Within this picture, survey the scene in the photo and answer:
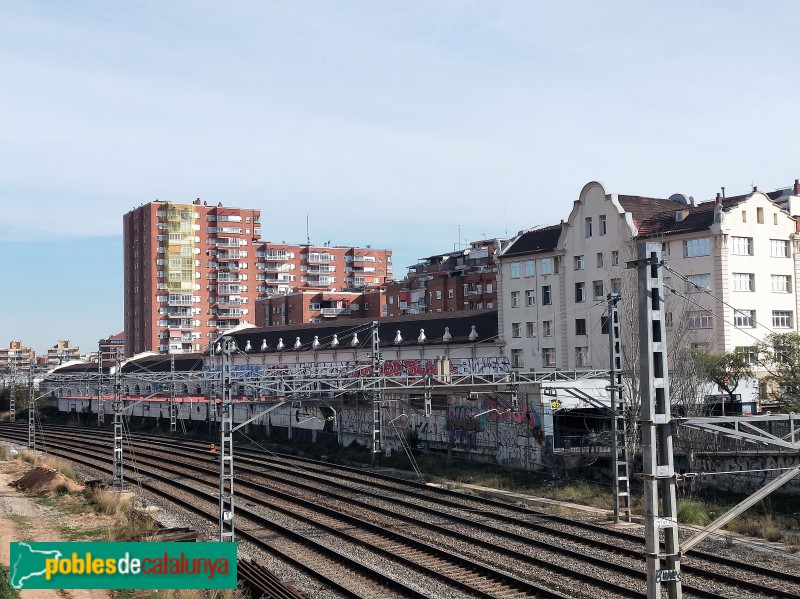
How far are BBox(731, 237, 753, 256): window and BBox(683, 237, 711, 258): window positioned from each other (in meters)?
1.37

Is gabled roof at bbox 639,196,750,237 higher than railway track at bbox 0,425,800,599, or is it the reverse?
gabled roof at bbox 639,196,750,237

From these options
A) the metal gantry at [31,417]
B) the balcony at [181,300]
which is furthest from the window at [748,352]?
the balcony at [181,300]

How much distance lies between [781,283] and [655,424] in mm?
42996

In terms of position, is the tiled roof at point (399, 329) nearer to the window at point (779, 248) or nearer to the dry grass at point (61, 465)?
the window at point (779, 248)

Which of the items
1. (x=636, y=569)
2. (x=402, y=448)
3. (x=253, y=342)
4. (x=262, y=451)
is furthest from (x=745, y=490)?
(x=253, y=342)

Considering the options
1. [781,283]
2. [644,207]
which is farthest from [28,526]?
[781,283]

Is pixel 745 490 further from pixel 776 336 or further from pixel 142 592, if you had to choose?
pixel 142 592

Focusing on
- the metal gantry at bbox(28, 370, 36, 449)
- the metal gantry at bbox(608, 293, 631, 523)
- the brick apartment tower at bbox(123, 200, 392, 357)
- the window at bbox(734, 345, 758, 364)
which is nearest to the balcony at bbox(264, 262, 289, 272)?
the brick apartment tower at bbox(123, 200, 392, 357)

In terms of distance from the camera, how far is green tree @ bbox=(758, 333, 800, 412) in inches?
1474

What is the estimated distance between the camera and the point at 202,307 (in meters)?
133

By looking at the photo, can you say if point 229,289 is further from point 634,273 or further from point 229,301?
point 634,273

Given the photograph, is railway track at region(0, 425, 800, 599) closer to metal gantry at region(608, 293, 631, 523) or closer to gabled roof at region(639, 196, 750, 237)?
metal gantry at region(608, 293, 631, 523)

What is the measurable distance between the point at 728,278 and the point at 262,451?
2923 cm

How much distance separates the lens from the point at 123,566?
17.7m
